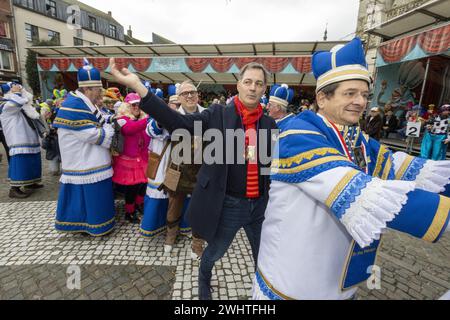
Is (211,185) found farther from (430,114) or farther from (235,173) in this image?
(430,114)

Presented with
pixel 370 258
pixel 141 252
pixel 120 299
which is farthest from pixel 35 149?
pixel 370 258

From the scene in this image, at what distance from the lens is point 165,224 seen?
142 inches

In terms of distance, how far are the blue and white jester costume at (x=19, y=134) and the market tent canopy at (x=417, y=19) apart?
11.2 m

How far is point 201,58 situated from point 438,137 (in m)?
10.6

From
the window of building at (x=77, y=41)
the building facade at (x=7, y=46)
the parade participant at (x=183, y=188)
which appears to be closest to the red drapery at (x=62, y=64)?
the building facade at (x=7, y=46)

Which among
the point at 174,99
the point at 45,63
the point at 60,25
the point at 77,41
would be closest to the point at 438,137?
the point at 174,99

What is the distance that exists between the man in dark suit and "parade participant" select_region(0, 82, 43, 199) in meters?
4.77

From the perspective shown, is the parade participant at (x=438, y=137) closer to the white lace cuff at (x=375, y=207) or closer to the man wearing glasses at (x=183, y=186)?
the man wearing glasses at (x=183, y=186)

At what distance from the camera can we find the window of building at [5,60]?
22.9 metres

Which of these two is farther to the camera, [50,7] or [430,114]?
[50,7]

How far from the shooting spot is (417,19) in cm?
823

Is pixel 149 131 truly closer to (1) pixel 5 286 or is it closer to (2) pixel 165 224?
(2) pixel 165 224
